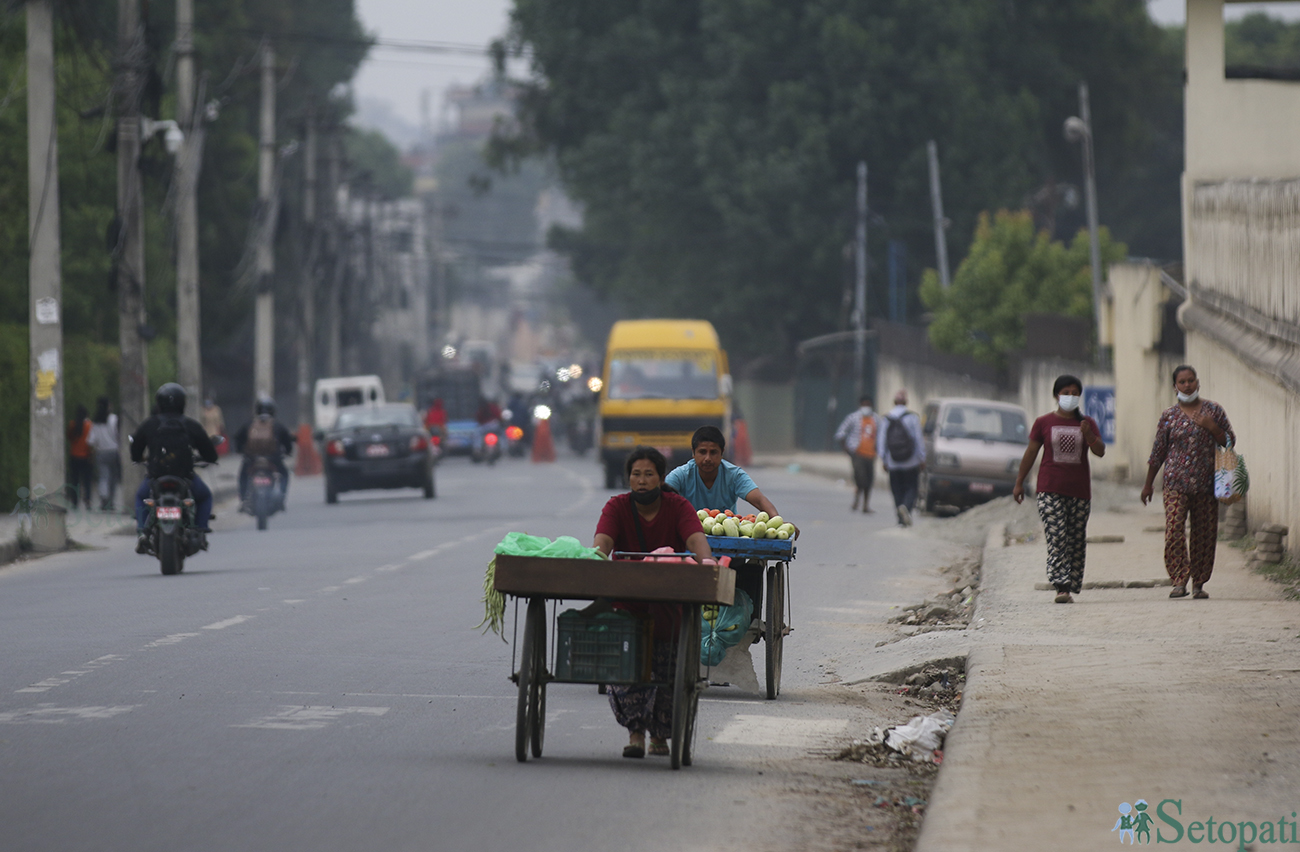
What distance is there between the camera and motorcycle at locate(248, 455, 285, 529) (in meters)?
25.1

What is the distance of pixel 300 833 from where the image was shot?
666 centimetres

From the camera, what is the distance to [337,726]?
901 centimetres

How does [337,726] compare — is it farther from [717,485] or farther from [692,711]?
[717,485]

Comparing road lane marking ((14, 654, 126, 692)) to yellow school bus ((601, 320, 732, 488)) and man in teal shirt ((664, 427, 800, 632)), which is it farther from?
yellow school bus ((601, 320, 732, 488))

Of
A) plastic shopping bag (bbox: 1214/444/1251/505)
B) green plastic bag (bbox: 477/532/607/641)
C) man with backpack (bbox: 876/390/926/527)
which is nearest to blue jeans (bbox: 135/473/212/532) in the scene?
plastic shopping bag (bbox: 1214/444/1251/505)

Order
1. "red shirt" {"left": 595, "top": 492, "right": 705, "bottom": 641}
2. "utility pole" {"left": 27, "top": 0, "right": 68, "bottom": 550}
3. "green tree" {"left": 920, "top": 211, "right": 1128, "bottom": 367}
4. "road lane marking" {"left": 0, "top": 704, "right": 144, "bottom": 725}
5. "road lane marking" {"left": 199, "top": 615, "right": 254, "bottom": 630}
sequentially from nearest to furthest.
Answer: "red shirt" {"left": 595, "top": 492, "right": 705, "bottom": 641} → "road lane marking" {"left": 0, "top": 704, "right": 144, "bottom": 725} → "road lane marking" {"left": 199, "top": 615, "right": 254, "bottom": 630} → "utility pole" {"left": 27, "top": 0, "right": 68, "bottom": 550} → "green tree" {"left": 920, "top": 211, "right": 1128, "bottom": 367}

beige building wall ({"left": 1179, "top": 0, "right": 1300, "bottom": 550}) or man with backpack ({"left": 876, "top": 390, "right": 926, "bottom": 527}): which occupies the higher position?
beige building wall ({"left": 1179, "top": 0, "right": 1300, "bottom": 550})

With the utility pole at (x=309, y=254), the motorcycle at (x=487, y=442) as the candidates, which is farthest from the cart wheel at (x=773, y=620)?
the utility pole at (x=309, y=254)

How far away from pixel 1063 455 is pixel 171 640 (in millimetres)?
6495

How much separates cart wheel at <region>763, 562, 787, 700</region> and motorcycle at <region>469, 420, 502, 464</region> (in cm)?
3904

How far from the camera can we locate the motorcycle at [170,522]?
1741 cm

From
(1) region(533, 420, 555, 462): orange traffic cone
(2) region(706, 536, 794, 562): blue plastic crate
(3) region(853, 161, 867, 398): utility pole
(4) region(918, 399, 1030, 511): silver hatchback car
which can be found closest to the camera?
(2) region(706, 536, 794, 562): blue plastic crate

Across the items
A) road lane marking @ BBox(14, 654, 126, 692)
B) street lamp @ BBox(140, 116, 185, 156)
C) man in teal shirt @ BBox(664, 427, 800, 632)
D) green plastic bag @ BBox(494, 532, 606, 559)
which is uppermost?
street lamp @ BBox(140, 116, 185, 156)

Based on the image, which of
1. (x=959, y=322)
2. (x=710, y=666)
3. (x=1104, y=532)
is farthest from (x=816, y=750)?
(x=959, y=322)
